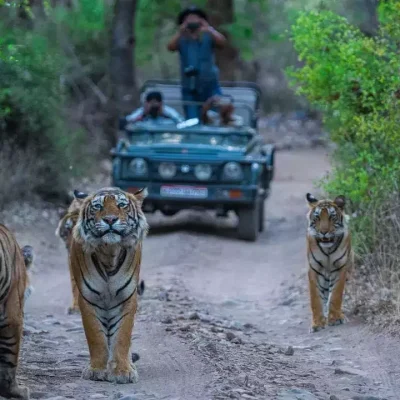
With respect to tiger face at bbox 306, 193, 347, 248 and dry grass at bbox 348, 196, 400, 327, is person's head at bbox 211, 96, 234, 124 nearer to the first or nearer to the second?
dry grass at bbox 348, 196, 400, 327

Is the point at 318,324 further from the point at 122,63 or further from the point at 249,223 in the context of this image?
the point at 122,63

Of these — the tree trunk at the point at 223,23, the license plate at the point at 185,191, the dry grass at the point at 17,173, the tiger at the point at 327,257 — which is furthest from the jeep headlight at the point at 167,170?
the tree trunk at the point at 223,23

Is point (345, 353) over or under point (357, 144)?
under

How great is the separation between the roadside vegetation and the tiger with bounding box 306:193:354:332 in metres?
0.31

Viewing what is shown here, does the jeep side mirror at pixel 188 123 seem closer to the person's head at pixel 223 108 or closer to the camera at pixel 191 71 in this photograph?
the person's head at pixel 223 108

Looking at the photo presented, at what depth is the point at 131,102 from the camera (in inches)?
870

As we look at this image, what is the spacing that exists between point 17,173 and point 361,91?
6977 mm

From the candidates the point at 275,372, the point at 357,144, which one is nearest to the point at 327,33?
the point at 357,144

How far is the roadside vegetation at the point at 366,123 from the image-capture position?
10016mm

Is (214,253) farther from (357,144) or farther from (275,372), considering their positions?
(275,372)

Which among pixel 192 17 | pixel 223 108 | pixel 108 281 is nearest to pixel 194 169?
pixel 223 108

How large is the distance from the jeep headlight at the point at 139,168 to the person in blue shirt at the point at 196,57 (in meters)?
1.61

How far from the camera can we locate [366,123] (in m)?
10.5

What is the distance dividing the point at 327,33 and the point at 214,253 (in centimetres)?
432
